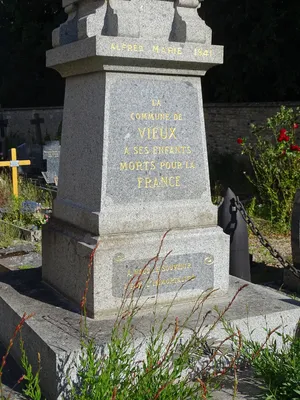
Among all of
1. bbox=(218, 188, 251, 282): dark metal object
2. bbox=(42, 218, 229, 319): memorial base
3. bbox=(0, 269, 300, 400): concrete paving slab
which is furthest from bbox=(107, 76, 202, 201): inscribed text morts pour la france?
bbox=(218, 188, 251, 282): dark metal object

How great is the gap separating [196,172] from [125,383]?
1.85 metres

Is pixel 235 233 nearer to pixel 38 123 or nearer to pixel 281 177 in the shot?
pixel 281 177

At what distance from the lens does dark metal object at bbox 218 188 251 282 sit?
19.6 feet

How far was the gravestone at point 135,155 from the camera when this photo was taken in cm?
389

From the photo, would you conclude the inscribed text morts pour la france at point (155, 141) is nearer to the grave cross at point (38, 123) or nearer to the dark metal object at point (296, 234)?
Answer: the dark metal object at point (296, 234)

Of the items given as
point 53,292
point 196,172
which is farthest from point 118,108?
point 53,292

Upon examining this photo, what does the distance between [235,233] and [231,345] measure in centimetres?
260

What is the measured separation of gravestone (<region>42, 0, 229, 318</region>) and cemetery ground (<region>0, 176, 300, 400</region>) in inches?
24.9

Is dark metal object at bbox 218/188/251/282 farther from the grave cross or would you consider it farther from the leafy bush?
the grave cross

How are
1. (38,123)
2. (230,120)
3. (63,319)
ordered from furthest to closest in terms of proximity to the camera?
(38,123)
(230,120)
(63,319)

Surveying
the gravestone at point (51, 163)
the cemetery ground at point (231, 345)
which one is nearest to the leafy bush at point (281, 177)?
the cemetery ground at point (231, 345)

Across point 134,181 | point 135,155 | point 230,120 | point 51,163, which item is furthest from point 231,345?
point 230,120

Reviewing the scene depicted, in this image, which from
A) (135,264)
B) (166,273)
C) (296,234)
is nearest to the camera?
(135,264)

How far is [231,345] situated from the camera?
3.50m
